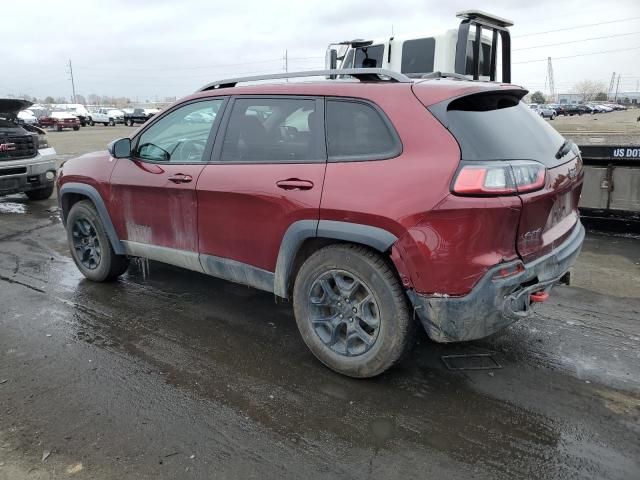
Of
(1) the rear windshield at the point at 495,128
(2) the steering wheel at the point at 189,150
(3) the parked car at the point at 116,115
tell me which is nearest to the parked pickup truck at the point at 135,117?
(3) the parked car at the point at 116,115

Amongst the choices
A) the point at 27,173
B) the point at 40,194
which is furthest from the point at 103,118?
the point at 27,173

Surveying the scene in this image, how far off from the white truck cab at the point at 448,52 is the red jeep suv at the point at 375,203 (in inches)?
217

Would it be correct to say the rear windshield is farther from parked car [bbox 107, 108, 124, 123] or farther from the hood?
parked car [bbox 107, 108, 124, 123]

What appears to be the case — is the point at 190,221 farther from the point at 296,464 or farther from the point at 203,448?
the point at 296,464

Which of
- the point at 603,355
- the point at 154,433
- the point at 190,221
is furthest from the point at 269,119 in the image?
the point at 603,355

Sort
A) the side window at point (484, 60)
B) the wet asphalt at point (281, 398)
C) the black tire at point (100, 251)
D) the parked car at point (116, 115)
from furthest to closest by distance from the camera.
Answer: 1. the parked car at point (116, 115)
2. the side window at point (484, 60)
3. the black tire at point (100, 251)
4. the wet asphalt at point (281, 398)

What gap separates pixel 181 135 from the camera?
4.18 metres

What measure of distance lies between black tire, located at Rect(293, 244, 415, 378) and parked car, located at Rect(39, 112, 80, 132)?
39.1 m

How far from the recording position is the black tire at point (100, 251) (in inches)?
190

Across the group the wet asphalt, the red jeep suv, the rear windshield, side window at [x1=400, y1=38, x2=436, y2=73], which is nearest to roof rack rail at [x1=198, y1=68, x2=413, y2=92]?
the red jeep suv

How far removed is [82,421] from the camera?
288 cm

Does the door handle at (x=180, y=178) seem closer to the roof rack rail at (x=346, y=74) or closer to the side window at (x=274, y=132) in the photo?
the side window at (x=274, y=132)

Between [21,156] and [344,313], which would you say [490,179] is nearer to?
[344,313]

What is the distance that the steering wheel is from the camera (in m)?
3.96
